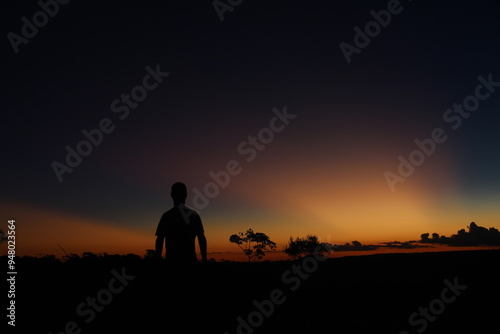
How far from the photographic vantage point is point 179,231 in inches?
282

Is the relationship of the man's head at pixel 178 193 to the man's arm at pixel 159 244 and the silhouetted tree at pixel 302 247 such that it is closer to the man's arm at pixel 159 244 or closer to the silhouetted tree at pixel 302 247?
the man's arm at pixel 159 244

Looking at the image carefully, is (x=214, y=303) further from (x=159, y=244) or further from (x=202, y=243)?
(x=159, y=244)

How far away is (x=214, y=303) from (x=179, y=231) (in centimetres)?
943

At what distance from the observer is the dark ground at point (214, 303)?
10.0 meters

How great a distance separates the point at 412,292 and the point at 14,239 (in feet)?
62.6

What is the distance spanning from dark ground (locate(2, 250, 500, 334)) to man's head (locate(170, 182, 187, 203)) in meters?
1.49

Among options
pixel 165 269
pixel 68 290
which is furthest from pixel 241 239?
pixel 165 269

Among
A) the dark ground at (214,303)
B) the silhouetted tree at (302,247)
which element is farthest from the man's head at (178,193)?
the silhouetted tree at (302,247)

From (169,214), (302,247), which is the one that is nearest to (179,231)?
(169,214)

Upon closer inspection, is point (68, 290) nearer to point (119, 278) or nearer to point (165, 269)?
point (119, 278)

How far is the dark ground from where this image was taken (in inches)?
395

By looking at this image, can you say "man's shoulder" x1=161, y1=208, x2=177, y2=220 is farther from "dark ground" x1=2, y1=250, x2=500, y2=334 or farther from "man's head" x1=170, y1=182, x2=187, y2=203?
"dark ground" x1=2, y1=250, x2=500, y2=334

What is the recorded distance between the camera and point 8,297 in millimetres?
11734

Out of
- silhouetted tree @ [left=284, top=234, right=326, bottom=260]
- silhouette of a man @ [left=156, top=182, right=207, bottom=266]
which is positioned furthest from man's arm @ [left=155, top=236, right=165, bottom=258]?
silhouetted tree @ [left=284, top=234, right=326, bottom=260]
